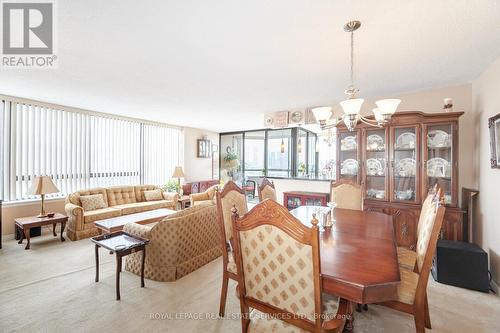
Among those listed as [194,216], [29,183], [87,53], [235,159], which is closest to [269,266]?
[194,216]

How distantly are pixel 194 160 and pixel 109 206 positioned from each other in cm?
320

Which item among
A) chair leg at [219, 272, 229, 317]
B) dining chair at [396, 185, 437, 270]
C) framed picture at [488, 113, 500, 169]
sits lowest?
chair leg at [219, 272, 229, 317]

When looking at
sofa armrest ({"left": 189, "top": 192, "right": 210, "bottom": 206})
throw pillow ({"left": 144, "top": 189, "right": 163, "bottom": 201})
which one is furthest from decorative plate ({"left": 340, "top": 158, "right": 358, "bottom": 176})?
throw pillow ({"left": 144, "top": 189, "right": 163, "bottom": 201})

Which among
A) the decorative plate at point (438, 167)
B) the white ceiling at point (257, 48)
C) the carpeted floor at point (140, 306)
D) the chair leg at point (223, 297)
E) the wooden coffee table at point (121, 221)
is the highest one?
the white ceiling at point (257, 48)

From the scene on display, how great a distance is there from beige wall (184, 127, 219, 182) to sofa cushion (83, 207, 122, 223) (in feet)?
9.86

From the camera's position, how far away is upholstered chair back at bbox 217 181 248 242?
2.04 m

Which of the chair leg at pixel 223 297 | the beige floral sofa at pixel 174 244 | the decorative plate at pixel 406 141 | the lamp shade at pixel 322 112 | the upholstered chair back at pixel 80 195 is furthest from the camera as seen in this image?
the upholstered chair back at pixel 80 195

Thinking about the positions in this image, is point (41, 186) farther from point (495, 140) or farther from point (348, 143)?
point (495, 140)

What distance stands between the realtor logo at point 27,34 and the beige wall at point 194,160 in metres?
4.75

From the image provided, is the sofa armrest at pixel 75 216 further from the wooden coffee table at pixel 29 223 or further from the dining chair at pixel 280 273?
the dining chair at pixel 280 273

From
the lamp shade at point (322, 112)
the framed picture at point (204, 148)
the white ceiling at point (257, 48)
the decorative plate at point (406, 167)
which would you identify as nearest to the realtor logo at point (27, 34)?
the white ceiling at point (257, 48)

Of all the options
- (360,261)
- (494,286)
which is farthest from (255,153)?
(360,261)

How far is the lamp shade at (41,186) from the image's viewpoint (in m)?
3.89

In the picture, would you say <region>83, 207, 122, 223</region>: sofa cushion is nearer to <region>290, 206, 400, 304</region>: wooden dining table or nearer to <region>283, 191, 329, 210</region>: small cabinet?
<region>283, 191, 329, 210</region>: small cabinet
